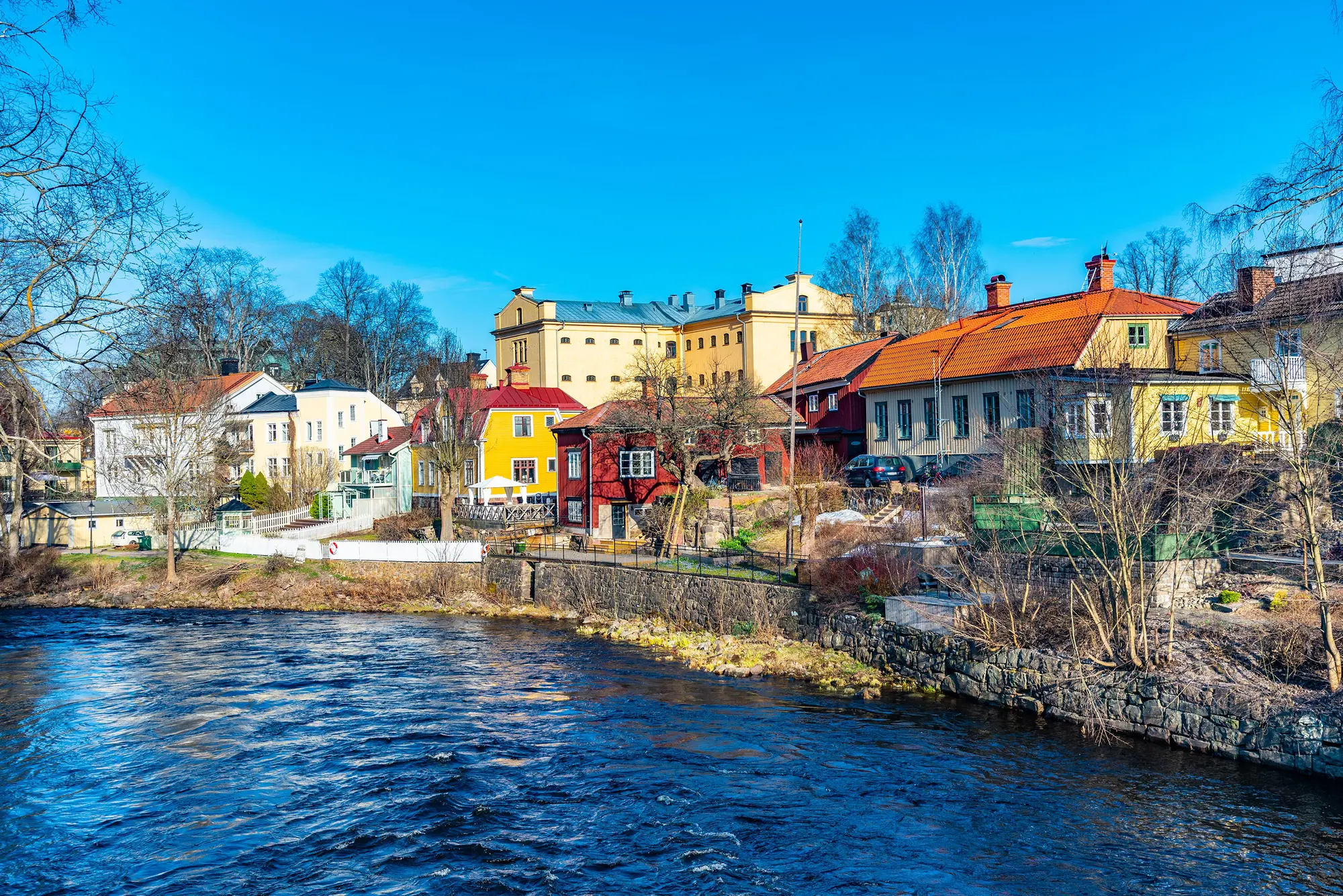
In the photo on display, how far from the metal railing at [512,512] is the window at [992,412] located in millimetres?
20449

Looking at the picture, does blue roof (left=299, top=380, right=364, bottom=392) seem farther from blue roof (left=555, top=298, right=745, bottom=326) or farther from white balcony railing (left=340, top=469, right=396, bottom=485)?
blue roof (left=555, top=298, right=745, bottom=326)

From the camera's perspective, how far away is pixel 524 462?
48375 mm

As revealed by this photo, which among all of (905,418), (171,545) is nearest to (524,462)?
(171,545)

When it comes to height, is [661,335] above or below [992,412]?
above

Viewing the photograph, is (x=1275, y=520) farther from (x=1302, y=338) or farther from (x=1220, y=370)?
(x=1220, y=370)

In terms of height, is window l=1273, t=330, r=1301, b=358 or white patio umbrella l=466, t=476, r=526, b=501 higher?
window l=1273, t=330, r=1301, b=358

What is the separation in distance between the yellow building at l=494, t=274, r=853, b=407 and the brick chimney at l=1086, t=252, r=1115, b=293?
19.7m

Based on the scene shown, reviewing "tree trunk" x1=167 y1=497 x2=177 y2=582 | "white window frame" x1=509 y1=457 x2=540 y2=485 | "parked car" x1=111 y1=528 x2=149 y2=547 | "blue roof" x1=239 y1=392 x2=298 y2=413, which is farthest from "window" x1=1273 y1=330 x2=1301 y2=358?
"blue roof" x1=239 y1=392 x2=298 y2=413

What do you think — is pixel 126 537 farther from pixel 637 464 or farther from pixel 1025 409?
pixel 1025 409

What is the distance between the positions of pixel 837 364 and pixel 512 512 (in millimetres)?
17872

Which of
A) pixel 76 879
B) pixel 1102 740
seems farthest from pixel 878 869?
pixel 76 879

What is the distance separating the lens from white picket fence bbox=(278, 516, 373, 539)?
42.8 m

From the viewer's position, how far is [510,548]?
123 ft

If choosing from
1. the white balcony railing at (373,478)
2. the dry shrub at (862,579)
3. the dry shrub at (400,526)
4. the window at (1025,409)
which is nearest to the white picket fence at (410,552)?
the dry shrub at (400,526)
